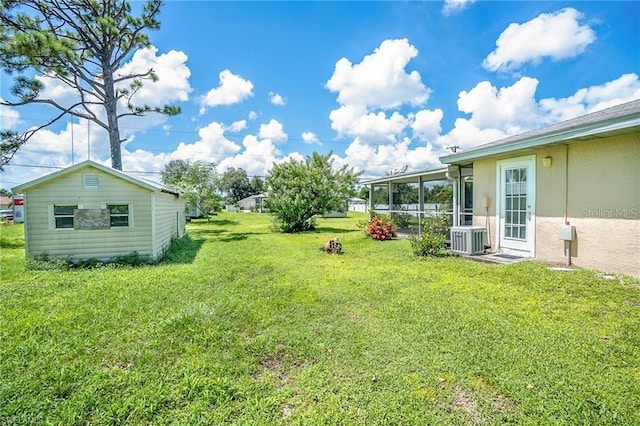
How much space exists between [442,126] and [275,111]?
13164mm

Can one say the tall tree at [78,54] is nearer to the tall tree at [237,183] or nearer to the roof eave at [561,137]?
the roof eave at [561,137]

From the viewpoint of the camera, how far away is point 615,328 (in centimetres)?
337

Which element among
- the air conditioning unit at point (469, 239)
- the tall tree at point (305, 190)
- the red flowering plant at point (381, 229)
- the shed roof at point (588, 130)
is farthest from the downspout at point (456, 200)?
the tall tree at point (305, 190)

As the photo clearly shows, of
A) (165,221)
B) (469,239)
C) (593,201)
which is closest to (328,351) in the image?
(469,239)

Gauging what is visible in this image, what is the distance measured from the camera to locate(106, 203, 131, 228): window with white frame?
27.0 ft

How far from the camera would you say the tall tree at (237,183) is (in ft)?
181

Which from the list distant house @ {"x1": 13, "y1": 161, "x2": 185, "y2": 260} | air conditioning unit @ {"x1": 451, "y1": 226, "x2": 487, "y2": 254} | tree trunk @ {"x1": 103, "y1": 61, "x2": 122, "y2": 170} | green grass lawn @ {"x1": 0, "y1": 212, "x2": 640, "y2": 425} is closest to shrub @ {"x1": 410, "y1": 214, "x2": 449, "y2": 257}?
air conditioning unit @ {"x1": 451, "y1": 226, "x2": 487, "y2": 254}

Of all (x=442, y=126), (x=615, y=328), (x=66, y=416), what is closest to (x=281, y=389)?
(x=66, y=416)

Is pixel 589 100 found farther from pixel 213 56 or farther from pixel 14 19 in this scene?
pixel 14 19

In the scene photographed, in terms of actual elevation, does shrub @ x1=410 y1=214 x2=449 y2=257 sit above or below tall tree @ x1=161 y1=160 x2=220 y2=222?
below

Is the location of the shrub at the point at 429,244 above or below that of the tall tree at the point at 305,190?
below

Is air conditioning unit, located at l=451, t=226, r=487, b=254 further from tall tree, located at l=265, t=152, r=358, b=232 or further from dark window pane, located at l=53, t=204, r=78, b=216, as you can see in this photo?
dark window pane, located at l=53, t=204, r=78, b=216

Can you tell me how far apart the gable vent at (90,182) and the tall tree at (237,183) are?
157 ft

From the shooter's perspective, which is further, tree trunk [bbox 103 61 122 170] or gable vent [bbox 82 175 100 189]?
tree trunk [bbox 103 61 122 170]
